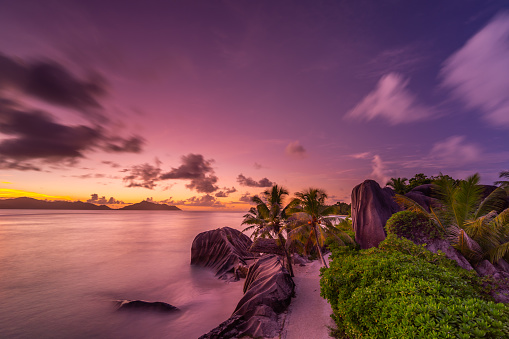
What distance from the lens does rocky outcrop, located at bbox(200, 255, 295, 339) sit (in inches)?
410

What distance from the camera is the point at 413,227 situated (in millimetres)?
14195

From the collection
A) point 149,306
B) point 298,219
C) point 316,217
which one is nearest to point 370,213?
point 316,217

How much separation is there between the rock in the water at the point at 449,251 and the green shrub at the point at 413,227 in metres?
0.36

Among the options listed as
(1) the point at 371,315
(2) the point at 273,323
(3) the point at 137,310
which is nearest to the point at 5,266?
(3) the point at 137,310

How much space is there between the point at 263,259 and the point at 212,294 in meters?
6.28

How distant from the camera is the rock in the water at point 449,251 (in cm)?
1192

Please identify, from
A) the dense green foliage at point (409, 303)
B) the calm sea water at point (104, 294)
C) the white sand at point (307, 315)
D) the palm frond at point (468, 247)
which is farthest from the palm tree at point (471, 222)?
the calm sea water at point (104, 294)

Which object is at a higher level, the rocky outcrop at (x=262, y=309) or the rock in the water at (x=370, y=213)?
the rock in the water at (x=370, y=213)

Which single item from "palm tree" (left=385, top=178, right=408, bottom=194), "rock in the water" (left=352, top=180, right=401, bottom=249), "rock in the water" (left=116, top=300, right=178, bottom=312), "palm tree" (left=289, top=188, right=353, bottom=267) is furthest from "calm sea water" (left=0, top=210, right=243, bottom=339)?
"palm tree" (left=385, top=178, right=408, bottom=194)

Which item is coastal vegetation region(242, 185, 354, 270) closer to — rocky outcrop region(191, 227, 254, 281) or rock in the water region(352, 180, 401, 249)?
rock in the water region(352, 180, 401, 249)

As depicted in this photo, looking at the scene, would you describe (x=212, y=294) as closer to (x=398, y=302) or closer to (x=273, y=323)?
(x=273, y=323)

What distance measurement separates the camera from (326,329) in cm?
989

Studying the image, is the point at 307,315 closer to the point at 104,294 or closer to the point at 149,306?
the point at 149,306

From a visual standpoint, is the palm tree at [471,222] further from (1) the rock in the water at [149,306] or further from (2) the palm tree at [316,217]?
(1) the rock in the water at [149,306]
